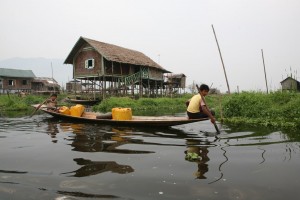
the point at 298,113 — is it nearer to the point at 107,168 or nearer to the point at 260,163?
the point at 260,163

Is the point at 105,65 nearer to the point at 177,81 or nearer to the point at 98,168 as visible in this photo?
the point at 177,81

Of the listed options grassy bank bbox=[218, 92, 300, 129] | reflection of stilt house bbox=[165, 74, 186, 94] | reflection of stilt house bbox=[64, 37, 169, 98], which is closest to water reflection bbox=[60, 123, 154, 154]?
grassy bank bbox=[218, 92, 300, 129]

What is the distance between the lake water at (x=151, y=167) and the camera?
367 centimetres

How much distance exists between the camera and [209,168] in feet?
15.5

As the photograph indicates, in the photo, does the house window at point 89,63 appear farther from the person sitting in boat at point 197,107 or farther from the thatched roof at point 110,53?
the person sitting in boat at point 197,107

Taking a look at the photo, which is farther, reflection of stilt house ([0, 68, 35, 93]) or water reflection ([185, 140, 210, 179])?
reflection of stilt house ([0, 68, 35, 93])

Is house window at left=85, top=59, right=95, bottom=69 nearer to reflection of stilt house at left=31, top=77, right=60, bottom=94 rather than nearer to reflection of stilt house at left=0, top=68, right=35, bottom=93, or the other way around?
reflection of stilt house at left=0, top=68, right=35, bottom=93

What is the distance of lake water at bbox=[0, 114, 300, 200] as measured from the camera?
3.67 m

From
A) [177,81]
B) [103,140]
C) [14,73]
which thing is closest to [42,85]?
[14,73]

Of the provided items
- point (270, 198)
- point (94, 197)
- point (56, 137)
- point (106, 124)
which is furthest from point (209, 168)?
point (106, 124)

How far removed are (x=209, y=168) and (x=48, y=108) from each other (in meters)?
10.0

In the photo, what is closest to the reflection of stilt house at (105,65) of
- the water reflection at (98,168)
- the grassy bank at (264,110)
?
the grassy bank at (264,110)

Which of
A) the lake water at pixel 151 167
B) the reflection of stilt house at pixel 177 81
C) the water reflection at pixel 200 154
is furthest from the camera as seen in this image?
the reflection of stilt house at pixel 177 81

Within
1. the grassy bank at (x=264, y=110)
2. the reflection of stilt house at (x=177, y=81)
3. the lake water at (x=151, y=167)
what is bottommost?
the lake water at (x=151, y=167)
